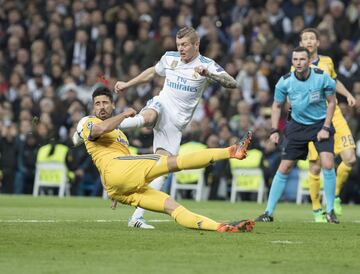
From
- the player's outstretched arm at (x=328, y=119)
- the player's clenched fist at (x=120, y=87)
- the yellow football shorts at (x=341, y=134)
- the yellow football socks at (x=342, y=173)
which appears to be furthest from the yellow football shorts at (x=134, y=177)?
the yellow football socks at (x=342, y=173)

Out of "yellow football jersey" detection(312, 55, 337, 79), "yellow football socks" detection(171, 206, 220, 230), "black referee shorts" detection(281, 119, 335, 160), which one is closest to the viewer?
"yellow football socks" detection(171, 206, 220, 230)

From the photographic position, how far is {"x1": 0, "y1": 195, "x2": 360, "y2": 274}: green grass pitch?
8.41 metres

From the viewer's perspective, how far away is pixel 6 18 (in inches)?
1134

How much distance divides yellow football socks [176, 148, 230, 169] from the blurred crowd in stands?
10.9 meters

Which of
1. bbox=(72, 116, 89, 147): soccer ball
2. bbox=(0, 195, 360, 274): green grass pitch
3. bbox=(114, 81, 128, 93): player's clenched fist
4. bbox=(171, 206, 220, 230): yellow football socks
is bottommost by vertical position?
bbox=(0, 195, 360, 274): green grass pitch

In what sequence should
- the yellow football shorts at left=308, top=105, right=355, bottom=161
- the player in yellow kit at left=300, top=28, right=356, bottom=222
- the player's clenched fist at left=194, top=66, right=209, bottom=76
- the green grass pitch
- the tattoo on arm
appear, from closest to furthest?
1. the green grass pitch
2. the player's clenched fist at left=194, top=66, right=209, bottom=76
3. the tattoo on arm
4. the player in yellow kit at left=300, top=28, right=356, bottom=222
5. the yellow football shorts at left=308, top=105, right=355, bottom=161

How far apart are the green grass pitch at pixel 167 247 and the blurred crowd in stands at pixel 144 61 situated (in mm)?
8869

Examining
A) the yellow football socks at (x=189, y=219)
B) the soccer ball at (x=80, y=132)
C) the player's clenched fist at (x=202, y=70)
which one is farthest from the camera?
the soccer ball at (x=80, y=132)

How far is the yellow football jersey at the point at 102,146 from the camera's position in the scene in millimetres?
11438

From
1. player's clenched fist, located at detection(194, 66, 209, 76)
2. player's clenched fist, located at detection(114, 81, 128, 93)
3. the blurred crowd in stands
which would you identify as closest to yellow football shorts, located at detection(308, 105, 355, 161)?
player's clenched fist, located at detection(114, 81, 128, 93)

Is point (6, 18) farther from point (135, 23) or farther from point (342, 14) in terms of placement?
point (342, 14)

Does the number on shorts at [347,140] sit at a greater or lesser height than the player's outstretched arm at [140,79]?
lesser

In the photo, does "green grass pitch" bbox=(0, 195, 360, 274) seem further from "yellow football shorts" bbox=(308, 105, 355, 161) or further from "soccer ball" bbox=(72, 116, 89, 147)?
"yellow football shorts" bbox=(308, 105, 355, 161)

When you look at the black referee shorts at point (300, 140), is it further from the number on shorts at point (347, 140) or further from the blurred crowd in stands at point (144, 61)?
the blurred crowd in stands at point (144, 61)
